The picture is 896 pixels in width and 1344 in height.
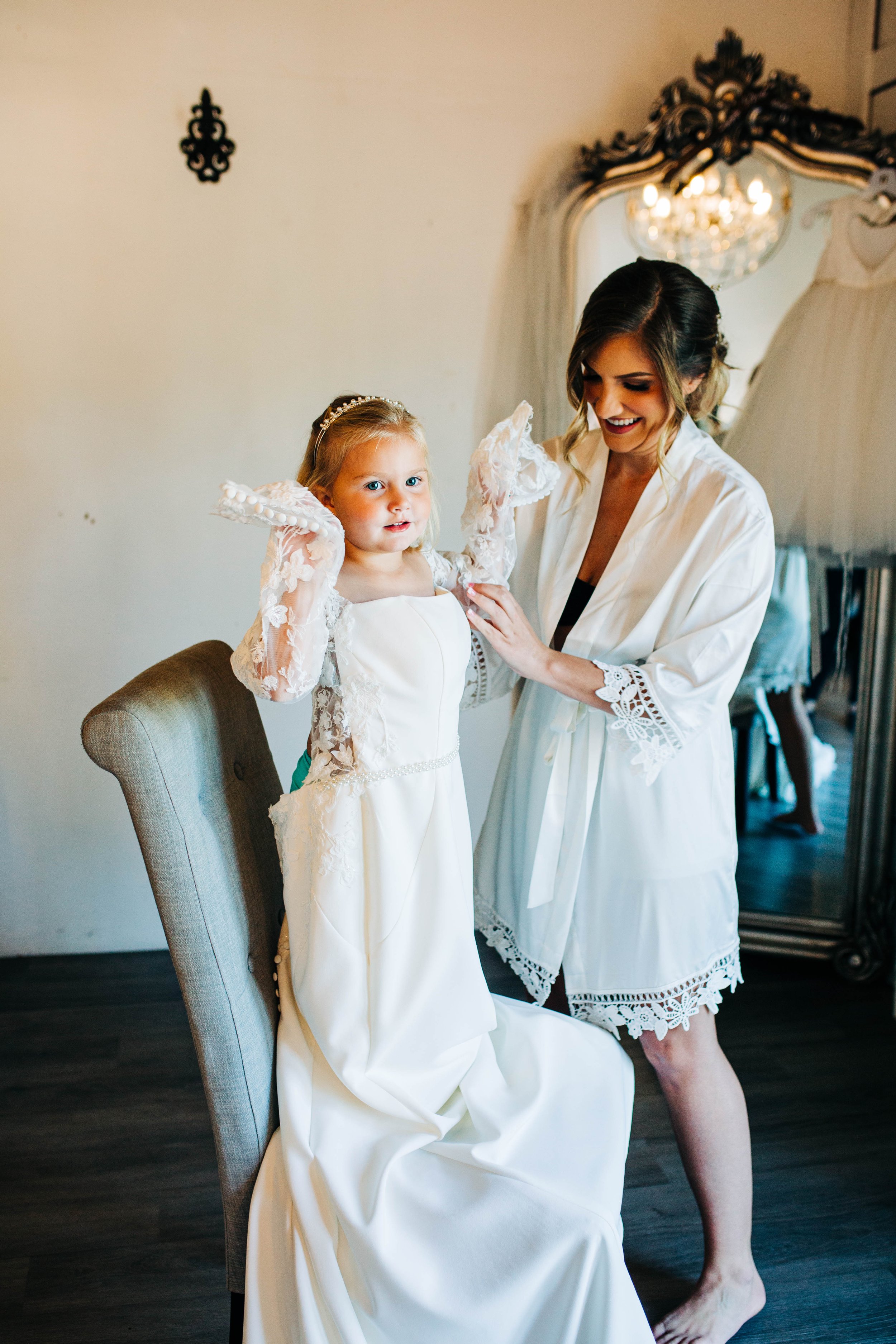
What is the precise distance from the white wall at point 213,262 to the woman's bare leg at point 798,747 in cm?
105

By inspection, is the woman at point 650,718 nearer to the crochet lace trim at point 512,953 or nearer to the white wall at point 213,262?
the crochet lace trim at point 512,953

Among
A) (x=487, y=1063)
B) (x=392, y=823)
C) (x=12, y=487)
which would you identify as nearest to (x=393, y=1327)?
(x=487, y=1063)

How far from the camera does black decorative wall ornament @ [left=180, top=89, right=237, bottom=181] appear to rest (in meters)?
2.34

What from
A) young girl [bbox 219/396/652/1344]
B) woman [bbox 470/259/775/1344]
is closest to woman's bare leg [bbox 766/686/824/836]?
woman [bbox 470/259/775/1344]

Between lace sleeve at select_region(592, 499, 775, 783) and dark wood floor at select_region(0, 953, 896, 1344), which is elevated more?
lace sleeve at select_region(592, 499, 775, 783)

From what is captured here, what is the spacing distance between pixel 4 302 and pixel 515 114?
1383 millimetres

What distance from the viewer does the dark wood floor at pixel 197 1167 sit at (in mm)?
1587

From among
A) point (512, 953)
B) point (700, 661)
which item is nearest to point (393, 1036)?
point (512, 953)

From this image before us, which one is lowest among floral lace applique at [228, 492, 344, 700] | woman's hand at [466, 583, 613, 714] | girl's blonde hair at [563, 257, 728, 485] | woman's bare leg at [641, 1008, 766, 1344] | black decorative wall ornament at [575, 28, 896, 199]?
woman's bare leg at [641, 1008, 766, 1344]

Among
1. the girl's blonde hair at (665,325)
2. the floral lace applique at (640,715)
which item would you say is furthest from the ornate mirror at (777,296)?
the floral lace applique at (640,715)

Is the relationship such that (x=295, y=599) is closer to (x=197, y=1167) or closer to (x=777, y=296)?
(x=197, y=1167)

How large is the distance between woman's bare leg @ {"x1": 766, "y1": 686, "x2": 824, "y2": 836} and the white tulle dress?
41cm

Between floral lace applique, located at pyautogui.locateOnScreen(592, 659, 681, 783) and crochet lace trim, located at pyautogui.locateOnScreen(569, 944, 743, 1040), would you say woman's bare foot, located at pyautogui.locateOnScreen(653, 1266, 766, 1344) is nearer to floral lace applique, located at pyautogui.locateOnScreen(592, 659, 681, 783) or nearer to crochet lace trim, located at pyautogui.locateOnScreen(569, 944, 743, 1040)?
crochet lace trim, located at pyautogui.locateOnScreen(569, 944, 743, 1040)

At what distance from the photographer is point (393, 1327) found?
1.08 meters
